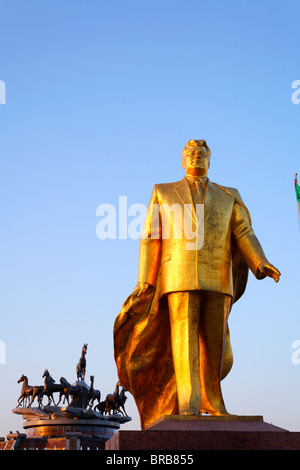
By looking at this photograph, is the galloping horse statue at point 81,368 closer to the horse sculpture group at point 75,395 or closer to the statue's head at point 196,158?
the horse sculpture group at point 75,395

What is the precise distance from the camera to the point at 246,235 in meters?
7.24

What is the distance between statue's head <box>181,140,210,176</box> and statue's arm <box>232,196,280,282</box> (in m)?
0.70

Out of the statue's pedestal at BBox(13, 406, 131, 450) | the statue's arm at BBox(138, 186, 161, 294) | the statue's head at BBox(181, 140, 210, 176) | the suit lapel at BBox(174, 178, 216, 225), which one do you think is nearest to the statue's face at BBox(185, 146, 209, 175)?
the statue's head at BBox(181, 140, 210, 176)

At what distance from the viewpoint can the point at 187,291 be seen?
266 inches

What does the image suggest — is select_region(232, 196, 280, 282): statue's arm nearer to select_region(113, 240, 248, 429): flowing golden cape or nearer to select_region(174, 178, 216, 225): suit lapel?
select_region(113, 240, 248, 429): flowing golden cape

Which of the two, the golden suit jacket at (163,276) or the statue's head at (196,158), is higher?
the statue's head at (196,158)

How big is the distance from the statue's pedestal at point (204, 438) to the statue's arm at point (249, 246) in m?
1.89

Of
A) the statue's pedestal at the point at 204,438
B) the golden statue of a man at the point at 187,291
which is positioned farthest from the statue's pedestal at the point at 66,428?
the statue's pedestal at the point at 204,438

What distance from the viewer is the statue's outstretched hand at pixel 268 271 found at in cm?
668

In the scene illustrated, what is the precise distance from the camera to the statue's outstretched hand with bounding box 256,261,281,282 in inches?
263

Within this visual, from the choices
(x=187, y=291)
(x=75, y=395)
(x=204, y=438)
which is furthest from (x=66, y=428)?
(x=204, y=438)
